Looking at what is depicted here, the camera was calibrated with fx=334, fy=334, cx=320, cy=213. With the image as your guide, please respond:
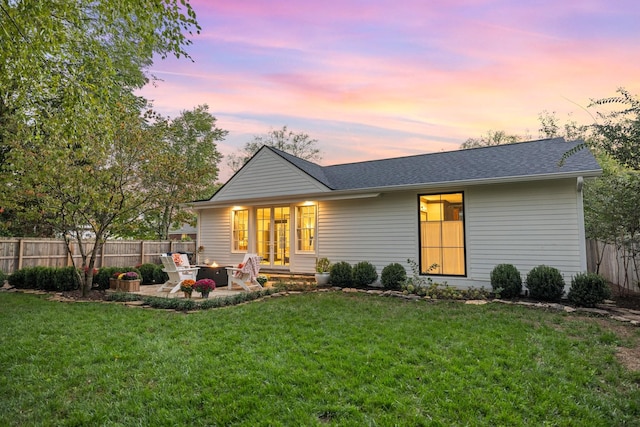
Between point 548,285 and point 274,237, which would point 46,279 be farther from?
point 548,285

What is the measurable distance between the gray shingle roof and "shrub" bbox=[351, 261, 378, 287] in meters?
2.21

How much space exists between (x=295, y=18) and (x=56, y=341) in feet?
26.8

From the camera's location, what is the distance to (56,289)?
28.3ft

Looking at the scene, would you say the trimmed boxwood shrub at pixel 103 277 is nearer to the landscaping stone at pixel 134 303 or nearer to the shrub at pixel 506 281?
the landscaping stone at pixel 134 303

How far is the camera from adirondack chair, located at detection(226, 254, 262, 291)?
816cm

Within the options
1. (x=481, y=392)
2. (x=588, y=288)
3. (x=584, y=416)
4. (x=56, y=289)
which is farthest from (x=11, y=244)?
(x=588, y=288)

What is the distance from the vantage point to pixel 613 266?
31.2 ft

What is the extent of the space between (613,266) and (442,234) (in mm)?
5466

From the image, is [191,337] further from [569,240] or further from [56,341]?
[569,240]

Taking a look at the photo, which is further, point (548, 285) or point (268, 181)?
point (268, 181)

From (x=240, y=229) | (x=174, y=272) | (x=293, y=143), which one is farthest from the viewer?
(x=293, y=143)

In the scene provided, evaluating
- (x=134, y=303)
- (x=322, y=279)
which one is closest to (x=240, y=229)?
(x=322, y=279)

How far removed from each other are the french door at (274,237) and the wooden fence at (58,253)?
505cm

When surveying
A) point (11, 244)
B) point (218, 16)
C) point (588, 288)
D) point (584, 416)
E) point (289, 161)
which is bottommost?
point (584, 416)
